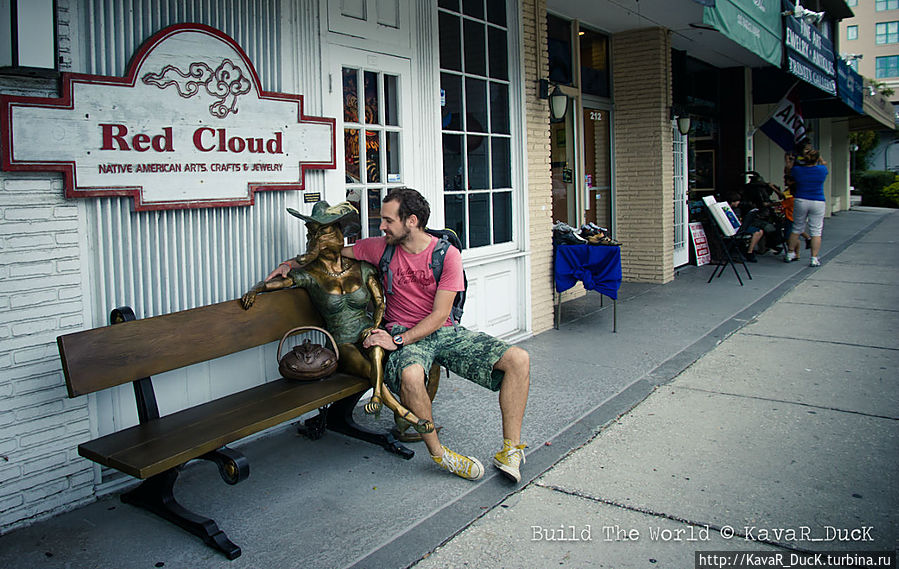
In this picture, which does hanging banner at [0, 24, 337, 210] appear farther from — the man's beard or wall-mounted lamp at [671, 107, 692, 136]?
wall-mounted lamp at [671, 107, 692, 136]

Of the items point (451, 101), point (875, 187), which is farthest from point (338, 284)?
point (875, 187)

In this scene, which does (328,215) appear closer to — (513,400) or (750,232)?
(513,400)

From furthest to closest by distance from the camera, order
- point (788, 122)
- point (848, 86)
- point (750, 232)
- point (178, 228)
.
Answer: point (788, 122) < point (848, 86) < point (750, 232) < point (178, 228)

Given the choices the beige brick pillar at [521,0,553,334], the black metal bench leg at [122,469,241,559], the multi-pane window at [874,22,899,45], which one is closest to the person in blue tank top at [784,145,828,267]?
the beige brick pillar at [521,0,553,334]

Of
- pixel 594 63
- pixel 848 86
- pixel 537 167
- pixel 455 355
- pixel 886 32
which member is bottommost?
pixel 455 355

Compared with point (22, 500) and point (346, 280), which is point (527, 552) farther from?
point (22, 500)

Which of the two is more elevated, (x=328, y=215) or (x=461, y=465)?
(x=328, y=215)

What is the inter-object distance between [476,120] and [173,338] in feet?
12.3

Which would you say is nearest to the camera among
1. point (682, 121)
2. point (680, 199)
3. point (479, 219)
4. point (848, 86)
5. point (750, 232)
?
point (479, 219)

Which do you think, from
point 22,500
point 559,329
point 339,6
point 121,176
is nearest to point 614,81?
point 559,329

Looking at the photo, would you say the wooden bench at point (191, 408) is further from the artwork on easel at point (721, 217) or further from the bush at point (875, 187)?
the bush at point (875, 187)

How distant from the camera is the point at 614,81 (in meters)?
10.2

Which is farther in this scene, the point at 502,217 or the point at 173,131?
the point at 502,217

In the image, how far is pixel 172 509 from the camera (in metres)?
3.50
